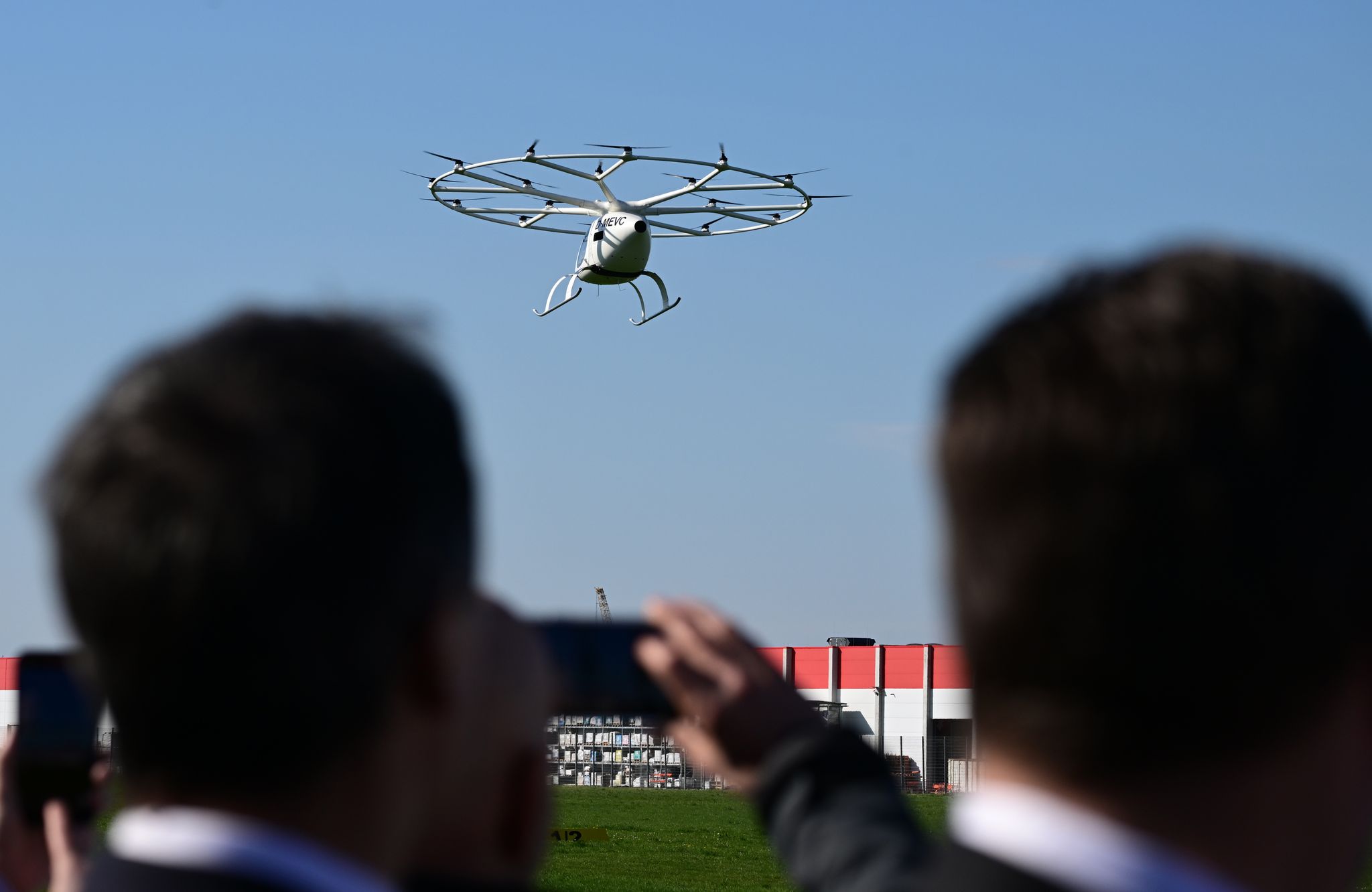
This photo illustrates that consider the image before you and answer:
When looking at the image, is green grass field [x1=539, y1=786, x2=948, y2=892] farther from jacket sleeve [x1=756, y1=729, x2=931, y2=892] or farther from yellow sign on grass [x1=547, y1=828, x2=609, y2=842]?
jacket sleeve [x1=756, y1=729, x2=931, y2=892]

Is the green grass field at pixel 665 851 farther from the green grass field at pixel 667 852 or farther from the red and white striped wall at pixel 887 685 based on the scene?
the red and white striped wall at pixel 887 685

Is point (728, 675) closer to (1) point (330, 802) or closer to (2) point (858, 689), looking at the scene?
(1) point (330, 802)

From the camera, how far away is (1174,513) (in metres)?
0.99

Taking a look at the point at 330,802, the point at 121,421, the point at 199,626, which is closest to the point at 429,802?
the point at 330,802

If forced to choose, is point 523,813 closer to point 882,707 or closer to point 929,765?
point 929,765

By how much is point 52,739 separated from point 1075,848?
129cm

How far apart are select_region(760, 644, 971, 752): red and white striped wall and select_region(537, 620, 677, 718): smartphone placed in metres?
68.2

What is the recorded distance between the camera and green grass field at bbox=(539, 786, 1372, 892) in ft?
62.0

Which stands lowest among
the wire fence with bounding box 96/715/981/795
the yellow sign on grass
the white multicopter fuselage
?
the wire fence with bounding box 96/715/981/795

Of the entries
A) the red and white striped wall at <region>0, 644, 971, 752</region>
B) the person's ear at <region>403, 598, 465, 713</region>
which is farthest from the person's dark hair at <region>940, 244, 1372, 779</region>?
the red and white striped wall at <region>0, 644, 971, 752</region>

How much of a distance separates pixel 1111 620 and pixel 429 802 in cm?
56

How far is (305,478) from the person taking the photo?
3.69 feet

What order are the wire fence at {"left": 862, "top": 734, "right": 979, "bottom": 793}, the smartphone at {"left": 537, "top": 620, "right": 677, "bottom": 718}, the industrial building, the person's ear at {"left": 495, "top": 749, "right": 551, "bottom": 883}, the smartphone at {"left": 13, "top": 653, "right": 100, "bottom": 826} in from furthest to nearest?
the industrial building < the wire fence at {"left": 862, "top": 734, "right": 979, "bottom": 793} < the smartphone at {"left": 13, "top": 653, "right": 100, "bottom": 826} < the smartphone at {"left": 537, "top": 620, "right": 677, "bottom": 718} < the person's ear at {"left": 495, "top": 749, "right": 551, "bottom": 883}

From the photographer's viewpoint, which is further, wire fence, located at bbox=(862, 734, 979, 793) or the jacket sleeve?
wire fence, located at bbox=(862, 734, 979, 793)
